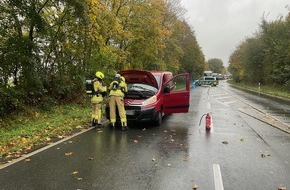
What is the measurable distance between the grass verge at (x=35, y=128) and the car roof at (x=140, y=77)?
2378 mm

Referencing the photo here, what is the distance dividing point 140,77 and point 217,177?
7337 mm

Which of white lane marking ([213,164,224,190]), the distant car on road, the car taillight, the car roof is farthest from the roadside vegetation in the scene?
white lane marking ([213,164,224,190])

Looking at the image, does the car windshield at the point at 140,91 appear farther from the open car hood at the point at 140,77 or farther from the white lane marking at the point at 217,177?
the white lane marking at the point at 217,177

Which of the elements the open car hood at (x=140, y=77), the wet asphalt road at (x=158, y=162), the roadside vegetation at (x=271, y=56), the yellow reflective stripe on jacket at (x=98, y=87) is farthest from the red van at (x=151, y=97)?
the roadside vegetation at (x=271, y=56)

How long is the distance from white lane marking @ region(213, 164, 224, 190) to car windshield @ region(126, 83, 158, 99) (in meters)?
5.51

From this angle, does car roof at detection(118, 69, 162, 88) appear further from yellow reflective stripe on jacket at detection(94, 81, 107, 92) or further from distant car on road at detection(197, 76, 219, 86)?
distant car on road at detection(197, 76, 219, 86)

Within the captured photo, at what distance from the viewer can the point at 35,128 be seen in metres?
10.2

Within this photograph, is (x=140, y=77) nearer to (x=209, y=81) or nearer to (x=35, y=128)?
(x=35, y=128)

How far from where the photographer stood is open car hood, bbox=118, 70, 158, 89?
12305mm

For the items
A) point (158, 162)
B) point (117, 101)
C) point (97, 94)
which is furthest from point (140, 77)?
point (158, 162)

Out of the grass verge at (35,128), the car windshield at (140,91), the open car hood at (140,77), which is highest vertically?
the open car hood at (140,77)

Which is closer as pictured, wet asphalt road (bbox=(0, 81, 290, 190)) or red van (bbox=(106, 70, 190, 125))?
wet asphalt road (bbox=(0, 81, 290, 190))

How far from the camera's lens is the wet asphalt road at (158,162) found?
17.6 ft

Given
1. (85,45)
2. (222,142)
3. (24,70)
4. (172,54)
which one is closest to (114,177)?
(222,142)
